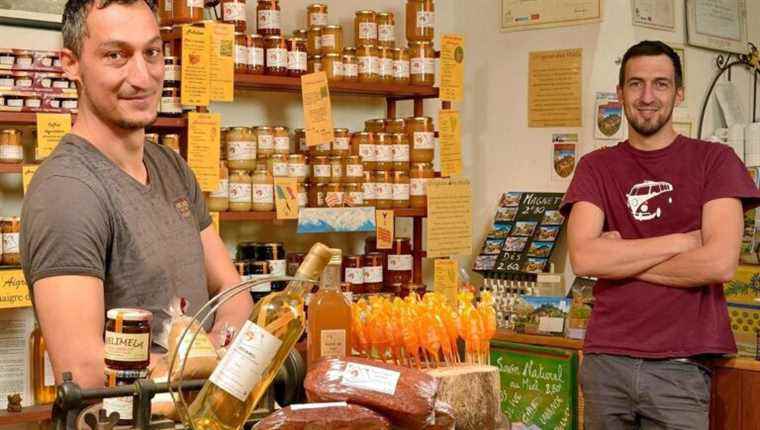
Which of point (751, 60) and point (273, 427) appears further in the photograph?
point (751, 60)

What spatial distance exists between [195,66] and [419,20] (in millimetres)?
1214

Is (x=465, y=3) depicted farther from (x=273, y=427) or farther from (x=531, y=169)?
(x=273, y=427)

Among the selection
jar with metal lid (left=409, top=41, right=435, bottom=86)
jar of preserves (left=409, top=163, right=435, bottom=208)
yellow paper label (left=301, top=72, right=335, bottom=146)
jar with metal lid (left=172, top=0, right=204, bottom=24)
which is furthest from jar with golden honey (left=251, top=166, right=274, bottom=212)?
jar with metal lid (left=409, top=41, right=435, bottom=86)

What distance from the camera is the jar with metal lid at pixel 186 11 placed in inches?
156

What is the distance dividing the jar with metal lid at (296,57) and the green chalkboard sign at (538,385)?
55.8 inches

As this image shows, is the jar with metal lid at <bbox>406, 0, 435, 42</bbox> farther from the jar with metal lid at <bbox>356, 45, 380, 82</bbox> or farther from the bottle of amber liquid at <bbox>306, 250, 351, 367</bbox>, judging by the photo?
the bottle of amber liquid at <bbox>306, 250, 351, 367</bbox>

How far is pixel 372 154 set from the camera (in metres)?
4.62

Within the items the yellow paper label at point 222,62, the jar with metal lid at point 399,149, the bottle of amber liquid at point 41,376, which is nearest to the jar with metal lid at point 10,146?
the bottle of amber liquid at point 41,376

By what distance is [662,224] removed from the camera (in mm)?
3436

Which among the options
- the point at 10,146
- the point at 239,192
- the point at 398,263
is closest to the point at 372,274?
the point at 398,263

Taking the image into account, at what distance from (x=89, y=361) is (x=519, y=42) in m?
3.73

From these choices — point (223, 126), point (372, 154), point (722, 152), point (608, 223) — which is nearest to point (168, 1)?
point (223, 126)

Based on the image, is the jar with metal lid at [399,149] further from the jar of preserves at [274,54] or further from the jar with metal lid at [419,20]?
the jar of preserves at [274,54]

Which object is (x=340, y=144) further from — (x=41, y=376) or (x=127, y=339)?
(x=127, y=339)
